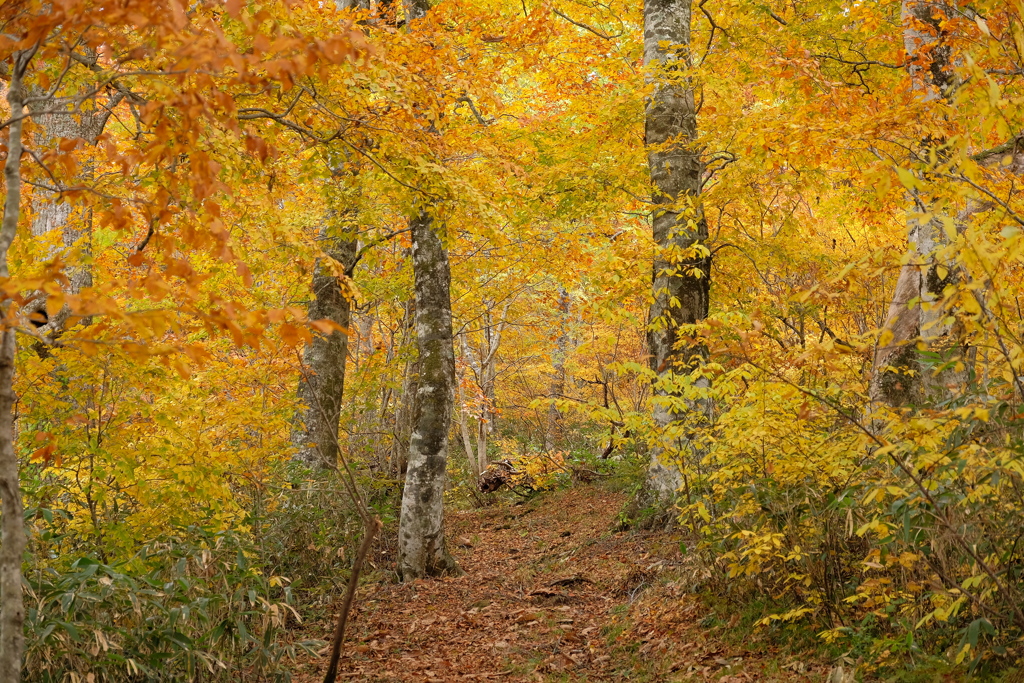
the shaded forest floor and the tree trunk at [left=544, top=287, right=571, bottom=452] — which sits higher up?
the tree trunk at [left=544, top=287, right=571, bottom=452]

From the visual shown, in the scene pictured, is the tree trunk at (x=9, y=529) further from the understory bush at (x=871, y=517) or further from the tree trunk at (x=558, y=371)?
the tree trunk at (x=558, y=371)

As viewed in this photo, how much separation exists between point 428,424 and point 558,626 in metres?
3.14

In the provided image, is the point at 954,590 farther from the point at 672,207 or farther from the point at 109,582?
the point at 672,207

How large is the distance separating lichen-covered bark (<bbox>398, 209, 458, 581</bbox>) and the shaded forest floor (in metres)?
0.40

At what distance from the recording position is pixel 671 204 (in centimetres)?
868

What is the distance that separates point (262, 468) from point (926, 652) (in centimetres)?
646

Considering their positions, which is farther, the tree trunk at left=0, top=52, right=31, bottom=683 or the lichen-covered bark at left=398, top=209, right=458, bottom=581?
the lichen-covered bark at left=398, top=209, right=458, bottom=581

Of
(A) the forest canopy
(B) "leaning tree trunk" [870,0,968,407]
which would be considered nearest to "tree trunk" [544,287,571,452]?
(A) the forest canopy

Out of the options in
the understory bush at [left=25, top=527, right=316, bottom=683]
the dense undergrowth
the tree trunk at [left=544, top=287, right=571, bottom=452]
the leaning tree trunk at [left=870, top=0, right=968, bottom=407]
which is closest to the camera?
the dense undergrowth

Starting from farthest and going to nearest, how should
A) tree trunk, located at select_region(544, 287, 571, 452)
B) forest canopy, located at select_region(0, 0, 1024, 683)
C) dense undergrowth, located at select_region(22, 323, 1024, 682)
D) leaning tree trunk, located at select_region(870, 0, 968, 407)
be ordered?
tree trunk, located at select_region(544, 287, 571, 452)
leaning tree trunk, located at select_region(870, 0, 968, 407)
dense undergrowth, located at select_region(22, 323, 1024, 682)
forest canopy, located at select_region(0, 0, 1024, 683)

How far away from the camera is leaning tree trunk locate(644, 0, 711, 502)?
8836mm

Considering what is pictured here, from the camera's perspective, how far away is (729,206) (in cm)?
1257

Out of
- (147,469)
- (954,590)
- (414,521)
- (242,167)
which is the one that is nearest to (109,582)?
(147,469)

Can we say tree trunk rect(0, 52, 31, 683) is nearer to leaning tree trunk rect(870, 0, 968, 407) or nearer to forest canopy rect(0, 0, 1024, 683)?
forest canopy rect(0, 0, 1024, 683)
